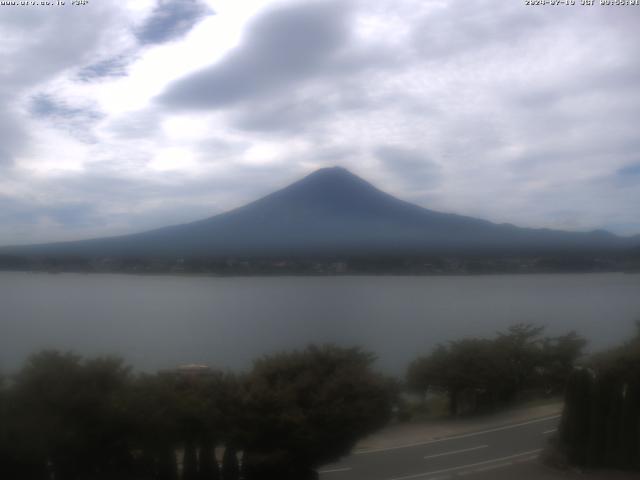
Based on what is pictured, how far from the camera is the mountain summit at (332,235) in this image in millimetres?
17500

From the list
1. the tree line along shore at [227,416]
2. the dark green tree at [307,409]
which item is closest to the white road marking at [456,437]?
the tree line along shore at [227,416]

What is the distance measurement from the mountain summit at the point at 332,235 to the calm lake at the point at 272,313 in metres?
1.05

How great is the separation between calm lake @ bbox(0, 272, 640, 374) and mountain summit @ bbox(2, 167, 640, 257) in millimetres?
1046

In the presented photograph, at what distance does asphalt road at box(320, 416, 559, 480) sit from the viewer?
10992 mm

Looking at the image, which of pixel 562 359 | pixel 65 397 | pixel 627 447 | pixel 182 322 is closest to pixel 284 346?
pixel 65 397

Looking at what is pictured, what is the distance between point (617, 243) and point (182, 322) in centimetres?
1246

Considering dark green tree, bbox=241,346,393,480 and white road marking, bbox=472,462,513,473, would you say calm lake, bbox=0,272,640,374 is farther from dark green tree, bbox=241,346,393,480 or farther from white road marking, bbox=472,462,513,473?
white road marking, bbox=472,462,513,473

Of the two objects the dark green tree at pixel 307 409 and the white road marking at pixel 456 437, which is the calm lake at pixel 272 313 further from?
Answer: the white road marking at pixel 456 437

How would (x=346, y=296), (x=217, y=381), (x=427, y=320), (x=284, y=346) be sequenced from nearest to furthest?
(x=217, y=381) → (x=284, y=346) → (x=427, y=320) → (x=346, y=296)

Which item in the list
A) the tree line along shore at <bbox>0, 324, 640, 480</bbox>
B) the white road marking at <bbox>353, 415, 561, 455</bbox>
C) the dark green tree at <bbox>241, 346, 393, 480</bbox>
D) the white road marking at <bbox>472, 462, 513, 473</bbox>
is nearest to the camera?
the tree line along shore at <bbox>0, 324, 640, 480</bbox>

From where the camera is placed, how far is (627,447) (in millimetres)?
12250

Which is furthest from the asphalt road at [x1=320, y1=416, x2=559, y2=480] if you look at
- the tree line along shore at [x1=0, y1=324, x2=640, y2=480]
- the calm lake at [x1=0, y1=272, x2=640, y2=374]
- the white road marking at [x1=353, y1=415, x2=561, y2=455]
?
the calm lake at [x1=0, y1=272, x2=640, y2=374]

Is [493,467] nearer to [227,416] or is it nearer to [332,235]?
[227,416]

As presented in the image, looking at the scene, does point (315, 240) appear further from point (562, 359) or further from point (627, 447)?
point (627, 447)
